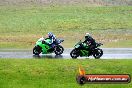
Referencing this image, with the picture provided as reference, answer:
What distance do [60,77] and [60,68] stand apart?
4.00 feet

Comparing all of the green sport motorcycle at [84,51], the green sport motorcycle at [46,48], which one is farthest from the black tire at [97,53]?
the green sport motorcycle at [46,48]

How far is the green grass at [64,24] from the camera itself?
133ft

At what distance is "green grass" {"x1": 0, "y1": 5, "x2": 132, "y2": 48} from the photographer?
4059 centimetres

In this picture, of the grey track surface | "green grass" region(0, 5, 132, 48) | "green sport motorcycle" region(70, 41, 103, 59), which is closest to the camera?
"green sport motorcycle" region(70, 41, 103, 59)

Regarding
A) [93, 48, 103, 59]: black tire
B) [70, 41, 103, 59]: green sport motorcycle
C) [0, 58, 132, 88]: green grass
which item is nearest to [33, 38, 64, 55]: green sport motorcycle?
[70, 41, 103, 59]: green sport motorcycle

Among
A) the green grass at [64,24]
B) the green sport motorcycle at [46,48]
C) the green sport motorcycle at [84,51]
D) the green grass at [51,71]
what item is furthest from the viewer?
the green grass at [64,24]

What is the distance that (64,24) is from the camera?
52125 mm

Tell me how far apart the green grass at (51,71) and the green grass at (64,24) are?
11508 millimetres

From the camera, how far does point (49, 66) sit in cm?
2370

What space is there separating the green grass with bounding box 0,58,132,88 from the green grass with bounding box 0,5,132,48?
1151 centimetres

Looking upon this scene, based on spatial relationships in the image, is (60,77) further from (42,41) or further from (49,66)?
(42,41)

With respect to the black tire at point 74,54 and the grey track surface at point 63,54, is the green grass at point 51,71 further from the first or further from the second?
the grey track surface at point 63,54

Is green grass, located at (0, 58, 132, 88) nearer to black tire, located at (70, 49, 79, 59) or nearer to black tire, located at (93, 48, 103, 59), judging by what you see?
black tire, located at (93, 48, 103, 59)

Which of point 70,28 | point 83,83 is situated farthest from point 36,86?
point 70,28
